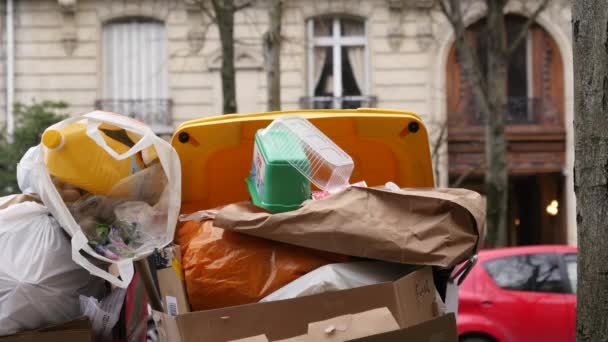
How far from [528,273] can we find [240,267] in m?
5.51

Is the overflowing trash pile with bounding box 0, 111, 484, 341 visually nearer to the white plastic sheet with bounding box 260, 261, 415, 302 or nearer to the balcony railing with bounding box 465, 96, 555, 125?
the white plastic sheet with bounding box 260, 261, 415, 302

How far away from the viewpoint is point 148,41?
687 inches

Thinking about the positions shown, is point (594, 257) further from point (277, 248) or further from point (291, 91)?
point (291, 91)

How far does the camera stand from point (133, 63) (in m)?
17.5

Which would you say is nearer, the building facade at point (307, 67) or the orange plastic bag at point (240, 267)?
the orange plastic bag at point (240, 267)

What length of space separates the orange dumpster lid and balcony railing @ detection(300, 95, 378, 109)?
13257 millimetres

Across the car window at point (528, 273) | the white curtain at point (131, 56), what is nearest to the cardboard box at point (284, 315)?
the car window at point (528, 273)

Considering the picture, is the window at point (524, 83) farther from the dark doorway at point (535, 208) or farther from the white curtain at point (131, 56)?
the white curtain at point (131, 56)

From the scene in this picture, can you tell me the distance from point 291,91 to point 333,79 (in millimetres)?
889

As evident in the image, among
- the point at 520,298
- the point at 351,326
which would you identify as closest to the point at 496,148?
the point at 520,298

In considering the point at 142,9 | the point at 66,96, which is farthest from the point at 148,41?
the point at 66,96

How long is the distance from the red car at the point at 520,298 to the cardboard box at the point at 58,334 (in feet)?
17.4

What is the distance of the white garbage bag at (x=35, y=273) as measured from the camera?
2949 mm

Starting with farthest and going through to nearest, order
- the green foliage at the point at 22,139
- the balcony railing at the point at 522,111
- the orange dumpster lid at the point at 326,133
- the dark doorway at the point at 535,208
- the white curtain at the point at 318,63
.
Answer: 1. the dark doorway at the point at 535,208
2. the white curtain at the point at 318,63
3. the balcony railing at the point at 522,111
4. the green foliage at the point at 22,139
5. the orange dumpster lid at the point at 326,133
